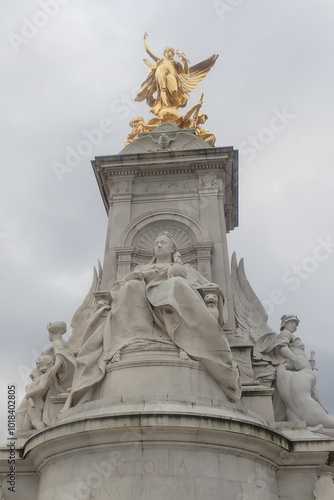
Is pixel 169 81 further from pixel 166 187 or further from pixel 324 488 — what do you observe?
pixel 324 488

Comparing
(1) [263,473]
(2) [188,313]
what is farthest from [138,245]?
(1) [263,473]

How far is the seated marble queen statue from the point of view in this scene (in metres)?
10.5

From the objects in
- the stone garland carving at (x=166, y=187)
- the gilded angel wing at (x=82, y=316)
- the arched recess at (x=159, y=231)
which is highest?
the stone garland carving at (x=166, y=187)

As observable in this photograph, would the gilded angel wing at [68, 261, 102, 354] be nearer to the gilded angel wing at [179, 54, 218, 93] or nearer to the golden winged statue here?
the golden winged statue

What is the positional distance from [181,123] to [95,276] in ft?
20.4

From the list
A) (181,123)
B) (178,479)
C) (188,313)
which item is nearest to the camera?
(178,479)

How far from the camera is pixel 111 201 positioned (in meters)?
15.9

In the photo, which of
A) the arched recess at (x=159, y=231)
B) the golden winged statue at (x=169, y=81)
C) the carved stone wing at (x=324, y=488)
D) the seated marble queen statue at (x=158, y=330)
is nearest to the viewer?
the carved stone wing at (x=324, y=488)

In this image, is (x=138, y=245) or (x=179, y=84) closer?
(x=138, y=245)

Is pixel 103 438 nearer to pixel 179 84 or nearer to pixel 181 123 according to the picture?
pixel 181 123

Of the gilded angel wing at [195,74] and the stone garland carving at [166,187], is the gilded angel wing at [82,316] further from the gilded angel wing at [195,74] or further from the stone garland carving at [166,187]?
the gilded angel wing at [195,74]

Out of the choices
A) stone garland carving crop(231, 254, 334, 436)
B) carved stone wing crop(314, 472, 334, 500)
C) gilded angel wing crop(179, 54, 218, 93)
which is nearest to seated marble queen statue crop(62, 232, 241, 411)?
stone garland carving crop(231, 254, 334, 436)

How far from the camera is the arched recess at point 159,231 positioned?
14477 mm

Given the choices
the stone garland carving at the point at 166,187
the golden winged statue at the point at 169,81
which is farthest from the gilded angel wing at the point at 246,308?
the golden winged statue at the point at 169,81
